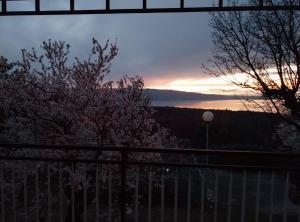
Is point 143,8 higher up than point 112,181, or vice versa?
point 143,8

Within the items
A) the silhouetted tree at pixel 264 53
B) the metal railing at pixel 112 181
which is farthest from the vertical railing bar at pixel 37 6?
the silhouetted tree at pixel 264 53

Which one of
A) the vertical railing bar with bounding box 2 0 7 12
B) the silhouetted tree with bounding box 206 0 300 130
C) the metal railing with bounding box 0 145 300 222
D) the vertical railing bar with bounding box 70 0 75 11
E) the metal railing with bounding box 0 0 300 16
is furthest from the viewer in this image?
the silhouetted tree with bounding box 206 0 300 130

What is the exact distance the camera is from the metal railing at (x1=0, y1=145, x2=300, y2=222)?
357 centimetres

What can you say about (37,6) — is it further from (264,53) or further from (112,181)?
(264,53)

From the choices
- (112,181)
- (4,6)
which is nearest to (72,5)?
(4,6)

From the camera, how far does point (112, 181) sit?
7.25 meters

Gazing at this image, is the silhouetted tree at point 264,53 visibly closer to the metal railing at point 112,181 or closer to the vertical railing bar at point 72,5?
the metal railing at point 112,181

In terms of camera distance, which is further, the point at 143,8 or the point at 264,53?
the point at 264,53

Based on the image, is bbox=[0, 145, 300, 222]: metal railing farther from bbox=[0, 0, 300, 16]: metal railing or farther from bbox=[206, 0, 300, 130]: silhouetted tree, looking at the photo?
bbox=[206, 0, 300, 130]: silhouetted tree

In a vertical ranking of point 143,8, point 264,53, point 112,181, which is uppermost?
point 264,53

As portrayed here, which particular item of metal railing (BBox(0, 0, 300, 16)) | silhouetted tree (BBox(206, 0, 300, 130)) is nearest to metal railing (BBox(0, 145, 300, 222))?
metal railing (BBox(0, 0, 300, 16))

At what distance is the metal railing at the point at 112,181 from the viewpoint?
3570mm

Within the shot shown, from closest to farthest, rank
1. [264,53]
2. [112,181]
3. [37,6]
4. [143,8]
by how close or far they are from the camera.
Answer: [143,8] → [37,6] → [112,181] → [264,53]

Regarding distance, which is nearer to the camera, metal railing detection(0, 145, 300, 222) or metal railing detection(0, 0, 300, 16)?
metal railing detection(0, 145, 300, 222)
